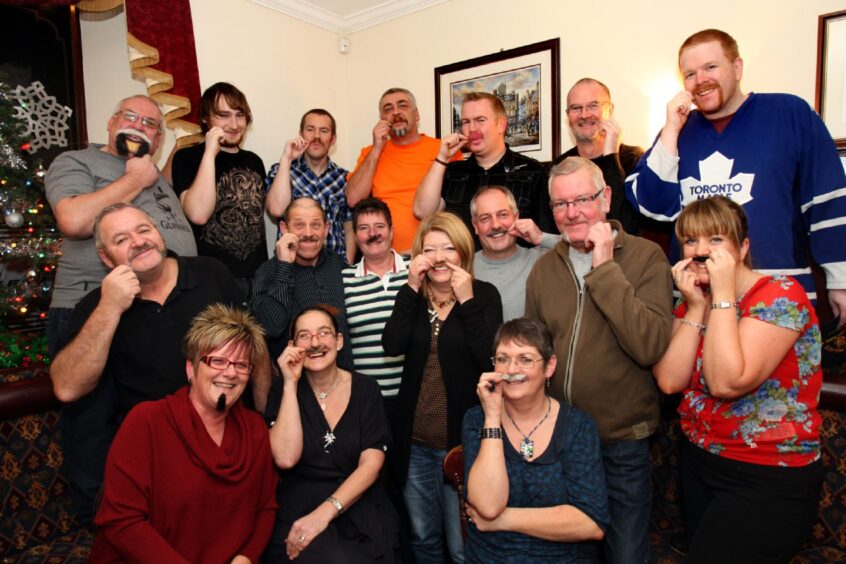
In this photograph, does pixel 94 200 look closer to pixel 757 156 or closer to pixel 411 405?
pixel 411 405

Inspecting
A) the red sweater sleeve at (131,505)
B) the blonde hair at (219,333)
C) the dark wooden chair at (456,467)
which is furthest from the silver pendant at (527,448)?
the red sweater sleeve at (131,505)

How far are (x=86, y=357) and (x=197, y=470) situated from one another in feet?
1.91

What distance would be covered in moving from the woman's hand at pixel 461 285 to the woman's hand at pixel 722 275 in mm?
830

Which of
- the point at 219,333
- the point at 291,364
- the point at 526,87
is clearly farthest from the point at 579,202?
the point at 526,87

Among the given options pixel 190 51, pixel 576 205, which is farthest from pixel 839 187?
pixel 190 51

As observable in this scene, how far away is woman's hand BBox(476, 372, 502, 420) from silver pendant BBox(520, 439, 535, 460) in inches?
5.3

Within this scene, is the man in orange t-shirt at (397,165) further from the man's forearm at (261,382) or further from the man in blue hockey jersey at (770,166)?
the man in blue hockey jersey at (770,166)

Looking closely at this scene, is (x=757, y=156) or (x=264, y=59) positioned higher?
(x=264, y=59)

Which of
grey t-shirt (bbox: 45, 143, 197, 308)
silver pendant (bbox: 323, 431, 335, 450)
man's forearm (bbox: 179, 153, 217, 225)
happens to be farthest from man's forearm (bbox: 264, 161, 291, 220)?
silver pendant (bbox: 323, 431, 335, 450)

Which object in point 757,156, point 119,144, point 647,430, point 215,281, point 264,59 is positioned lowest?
point 647,430

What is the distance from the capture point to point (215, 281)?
7.55ft

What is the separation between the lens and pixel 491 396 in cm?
179

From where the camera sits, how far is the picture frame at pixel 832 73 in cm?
295

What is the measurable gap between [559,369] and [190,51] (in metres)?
3.21
